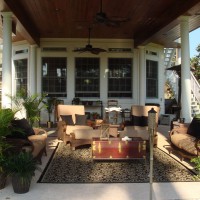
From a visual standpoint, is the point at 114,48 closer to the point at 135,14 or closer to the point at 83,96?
the point at 83,96

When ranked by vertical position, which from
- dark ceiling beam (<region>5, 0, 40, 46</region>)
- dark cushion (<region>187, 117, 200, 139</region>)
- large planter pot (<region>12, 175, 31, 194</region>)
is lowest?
large planter pot (<region>12, 175, 31, 194</region>)

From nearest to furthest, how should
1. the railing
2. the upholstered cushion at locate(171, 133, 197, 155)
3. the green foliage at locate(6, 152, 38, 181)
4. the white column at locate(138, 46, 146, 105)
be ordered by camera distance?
the green foliage at locate(6, 152, 38, 181), the upholstered cushion at locate(171, 133, 197, 155), the railing, the white column at locate(138, 46, 146, 105)

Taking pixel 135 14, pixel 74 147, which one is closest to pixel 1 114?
pixel 74 147

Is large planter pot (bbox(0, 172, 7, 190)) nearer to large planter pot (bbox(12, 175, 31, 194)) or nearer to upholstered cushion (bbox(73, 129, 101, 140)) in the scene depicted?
large planter pot (bbox(12, 175, 31, 194))

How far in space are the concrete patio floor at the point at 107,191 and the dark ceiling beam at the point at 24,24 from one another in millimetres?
4703

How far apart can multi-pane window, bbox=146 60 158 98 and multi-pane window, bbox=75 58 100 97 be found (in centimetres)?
218

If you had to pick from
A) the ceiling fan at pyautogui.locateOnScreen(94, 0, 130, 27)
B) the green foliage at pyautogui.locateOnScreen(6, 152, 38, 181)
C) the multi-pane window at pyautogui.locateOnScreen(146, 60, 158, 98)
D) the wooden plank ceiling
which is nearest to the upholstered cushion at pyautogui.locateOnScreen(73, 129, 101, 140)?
the ceiling fan at pyautogui.locateOnScreen(94, 0, 130, 27)

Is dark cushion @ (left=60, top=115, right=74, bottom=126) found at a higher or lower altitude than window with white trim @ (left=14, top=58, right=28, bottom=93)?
lower

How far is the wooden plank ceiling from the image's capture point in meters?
8.45

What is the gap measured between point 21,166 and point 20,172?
0.30ft

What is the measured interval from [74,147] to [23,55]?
303 inches

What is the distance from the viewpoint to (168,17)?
9094 millimetres

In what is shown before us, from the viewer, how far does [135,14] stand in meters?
9.77

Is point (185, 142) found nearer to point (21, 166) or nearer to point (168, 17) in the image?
point (21, 166)
